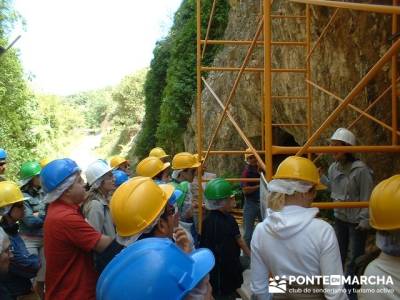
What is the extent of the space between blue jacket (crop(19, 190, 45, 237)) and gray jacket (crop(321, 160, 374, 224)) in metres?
2.89

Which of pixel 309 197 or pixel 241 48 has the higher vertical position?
pixel 241 48

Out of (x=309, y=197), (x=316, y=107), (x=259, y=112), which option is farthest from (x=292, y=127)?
(x=309, y=197)

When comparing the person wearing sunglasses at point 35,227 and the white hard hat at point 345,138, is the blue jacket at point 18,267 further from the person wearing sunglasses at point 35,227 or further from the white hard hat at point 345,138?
the white hard hat at point 345,138

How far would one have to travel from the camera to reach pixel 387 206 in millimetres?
1929

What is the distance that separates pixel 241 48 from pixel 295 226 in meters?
9.74

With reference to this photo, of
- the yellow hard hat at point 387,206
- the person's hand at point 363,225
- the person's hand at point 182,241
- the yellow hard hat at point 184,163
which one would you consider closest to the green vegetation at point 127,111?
the yellow hard hat at point 184,163

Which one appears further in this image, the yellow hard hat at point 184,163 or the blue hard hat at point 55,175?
the yellow hard hat at point 184,163

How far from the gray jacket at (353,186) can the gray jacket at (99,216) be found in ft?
7.67

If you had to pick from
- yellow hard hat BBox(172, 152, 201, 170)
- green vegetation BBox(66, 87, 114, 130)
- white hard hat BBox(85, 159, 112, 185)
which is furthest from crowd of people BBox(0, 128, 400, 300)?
green vegetation BBox(66, 87, 114, 130)

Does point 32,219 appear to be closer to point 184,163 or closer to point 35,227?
point 35,227

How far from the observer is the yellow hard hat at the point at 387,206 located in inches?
74.5

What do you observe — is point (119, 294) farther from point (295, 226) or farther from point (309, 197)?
point (309, 197)

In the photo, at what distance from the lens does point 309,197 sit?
232 centimetres

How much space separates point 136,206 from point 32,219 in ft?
7.96
